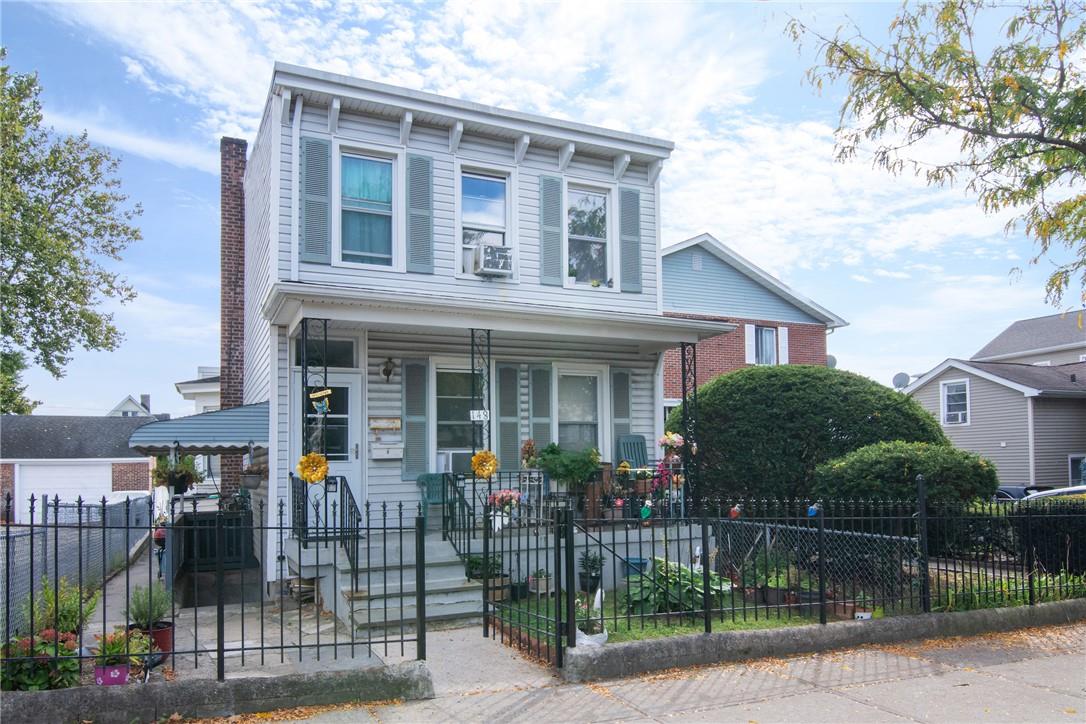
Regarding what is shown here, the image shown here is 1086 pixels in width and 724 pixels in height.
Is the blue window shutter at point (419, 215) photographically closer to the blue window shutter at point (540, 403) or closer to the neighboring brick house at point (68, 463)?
the blue window shutter at point (540, 403)

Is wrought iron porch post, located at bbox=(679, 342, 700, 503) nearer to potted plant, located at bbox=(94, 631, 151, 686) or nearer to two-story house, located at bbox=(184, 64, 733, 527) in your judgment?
two-story house, located at bbox=(184, 64, 733, 527)

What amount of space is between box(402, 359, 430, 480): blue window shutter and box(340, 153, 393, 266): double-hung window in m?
1.60

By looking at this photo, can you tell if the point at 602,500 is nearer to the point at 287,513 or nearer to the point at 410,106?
the point at 287,513

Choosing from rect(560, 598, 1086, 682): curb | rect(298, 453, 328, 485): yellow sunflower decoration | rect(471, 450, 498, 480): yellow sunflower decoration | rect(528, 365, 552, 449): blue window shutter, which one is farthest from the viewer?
rect(528, 365, 552, 449): blue window shutter

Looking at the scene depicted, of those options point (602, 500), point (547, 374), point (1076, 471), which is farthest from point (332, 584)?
point (1076, 471)

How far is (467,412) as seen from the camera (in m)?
12.1

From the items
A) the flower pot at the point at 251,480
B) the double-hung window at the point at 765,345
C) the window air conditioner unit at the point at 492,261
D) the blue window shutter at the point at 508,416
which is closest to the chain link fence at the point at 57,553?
the flower pot at the point at 251,480

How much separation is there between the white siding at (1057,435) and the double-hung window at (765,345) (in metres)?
8.52

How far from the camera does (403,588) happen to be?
838 cm

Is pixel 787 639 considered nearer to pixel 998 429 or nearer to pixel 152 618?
pixel 152 618

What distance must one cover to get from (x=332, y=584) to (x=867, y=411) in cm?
824

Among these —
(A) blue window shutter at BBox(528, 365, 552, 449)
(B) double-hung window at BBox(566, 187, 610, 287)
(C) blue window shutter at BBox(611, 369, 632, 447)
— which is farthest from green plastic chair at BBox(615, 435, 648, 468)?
(B) double-hung window at BBox(566, 187, 610, 287)

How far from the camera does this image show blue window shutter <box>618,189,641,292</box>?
526 inches

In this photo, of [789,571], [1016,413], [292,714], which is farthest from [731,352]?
[292,714]
